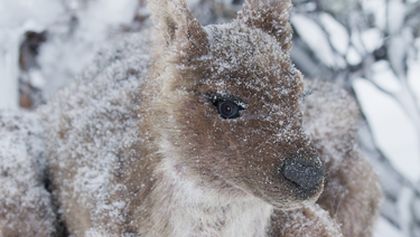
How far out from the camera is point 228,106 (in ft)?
11.1

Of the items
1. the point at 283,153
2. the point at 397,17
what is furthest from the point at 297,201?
the point at 397,17

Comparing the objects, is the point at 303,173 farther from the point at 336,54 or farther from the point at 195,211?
the point at 336,54

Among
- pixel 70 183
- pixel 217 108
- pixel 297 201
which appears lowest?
pixel 70 183

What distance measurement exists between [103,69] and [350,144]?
Answer: 4.36ft

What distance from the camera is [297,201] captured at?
3.25m

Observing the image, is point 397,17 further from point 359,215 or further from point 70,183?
point 70,183

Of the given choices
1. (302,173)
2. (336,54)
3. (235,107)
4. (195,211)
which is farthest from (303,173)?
(336,54)

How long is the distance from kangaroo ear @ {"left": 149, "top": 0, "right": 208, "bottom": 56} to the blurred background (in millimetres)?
1738

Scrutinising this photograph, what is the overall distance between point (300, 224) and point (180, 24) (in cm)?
104

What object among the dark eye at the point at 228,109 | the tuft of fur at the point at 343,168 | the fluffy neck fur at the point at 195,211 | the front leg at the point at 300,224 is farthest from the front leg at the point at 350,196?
the dark eye at the point at 228,109

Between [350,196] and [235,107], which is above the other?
[235,107]

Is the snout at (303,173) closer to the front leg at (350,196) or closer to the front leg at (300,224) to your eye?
the front leg at (300,224)

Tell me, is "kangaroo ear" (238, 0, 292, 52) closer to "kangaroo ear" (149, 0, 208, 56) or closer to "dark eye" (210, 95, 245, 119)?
"kangaroo ear" (149, 0, 208, 56)

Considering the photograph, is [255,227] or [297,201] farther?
[255,227]
